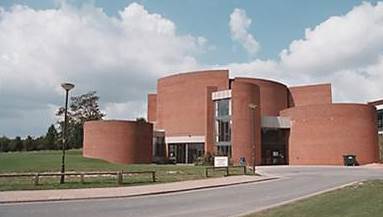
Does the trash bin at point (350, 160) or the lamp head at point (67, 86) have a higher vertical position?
the lamp head at point (67, 86)

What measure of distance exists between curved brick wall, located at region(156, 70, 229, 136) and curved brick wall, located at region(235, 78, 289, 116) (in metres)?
4.55

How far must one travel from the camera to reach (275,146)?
64.1 m

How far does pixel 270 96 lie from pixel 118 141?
2669 cm

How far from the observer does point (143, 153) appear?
192 ft

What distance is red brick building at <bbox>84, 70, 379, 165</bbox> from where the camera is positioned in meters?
58.1

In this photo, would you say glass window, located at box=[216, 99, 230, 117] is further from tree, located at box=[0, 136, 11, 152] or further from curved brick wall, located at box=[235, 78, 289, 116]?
tree, located at box=[0, 136, 11, 152]

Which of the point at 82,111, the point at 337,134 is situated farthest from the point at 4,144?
the point at 337,134

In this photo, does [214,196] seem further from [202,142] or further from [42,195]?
[202,142]

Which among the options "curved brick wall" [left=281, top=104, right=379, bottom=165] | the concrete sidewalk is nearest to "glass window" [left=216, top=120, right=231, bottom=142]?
"curved brick wall" [left=281, top=104, right=379, bottom=165]

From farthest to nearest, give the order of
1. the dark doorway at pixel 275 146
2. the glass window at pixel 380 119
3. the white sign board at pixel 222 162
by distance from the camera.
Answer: the glass window at pixel 380 119 → the dark doorway at pixel 275 146 → the white sign board at pixel 222 162

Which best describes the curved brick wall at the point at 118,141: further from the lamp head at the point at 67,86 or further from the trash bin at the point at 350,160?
the lamp head at the point at 67,86

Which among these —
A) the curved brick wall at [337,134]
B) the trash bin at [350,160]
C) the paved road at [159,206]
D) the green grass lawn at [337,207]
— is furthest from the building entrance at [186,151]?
the green grass lawn at [337,207]

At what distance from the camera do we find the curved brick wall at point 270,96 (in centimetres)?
7088

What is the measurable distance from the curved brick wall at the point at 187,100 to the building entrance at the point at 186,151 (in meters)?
1.71
